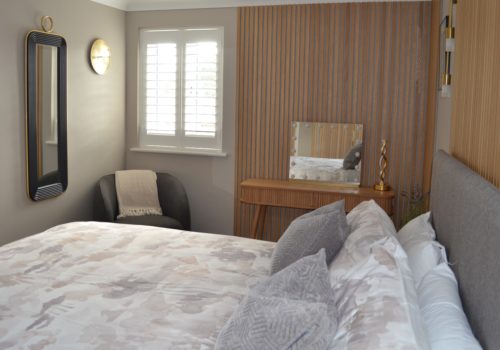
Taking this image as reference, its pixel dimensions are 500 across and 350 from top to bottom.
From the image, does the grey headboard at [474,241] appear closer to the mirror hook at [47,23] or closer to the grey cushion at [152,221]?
the grey cushion at [152,221]

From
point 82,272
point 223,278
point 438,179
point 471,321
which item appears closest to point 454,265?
point 471,321

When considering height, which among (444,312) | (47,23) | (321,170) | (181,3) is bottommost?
(444,312)

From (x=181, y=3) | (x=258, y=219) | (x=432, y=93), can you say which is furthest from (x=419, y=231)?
(x=181, y=3)

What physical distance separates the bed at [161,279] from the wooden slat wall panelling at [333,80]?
1.87m

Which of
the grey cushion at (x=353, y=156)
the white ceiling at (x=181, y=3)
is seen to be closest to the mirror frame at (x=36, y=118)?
the white ceiling at (x=181, y=3)

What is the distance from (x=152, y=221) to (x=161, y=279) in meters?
2.16

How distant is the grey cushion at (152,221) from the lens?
15.0 ft

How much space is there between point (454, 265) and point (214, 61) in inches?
136

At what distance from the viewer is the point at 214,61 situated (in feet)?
16.6

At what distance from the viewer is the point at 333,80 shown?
476 centimetres

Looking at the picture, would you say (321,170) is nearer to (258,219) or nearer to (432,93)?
(258,219)

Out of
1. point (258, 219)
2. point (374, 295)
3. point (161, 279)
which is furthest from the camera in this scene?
point (258, 219)

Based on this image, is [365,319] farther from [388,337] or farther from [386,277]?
[386,277]

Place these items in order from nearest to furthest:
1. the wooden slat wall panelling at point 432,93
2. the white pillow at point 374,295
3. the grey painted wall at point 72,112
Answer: the white pillow at point 374,295
the grey painted wall at point 72,112
the wooden slat wall panelling at point 432,93
